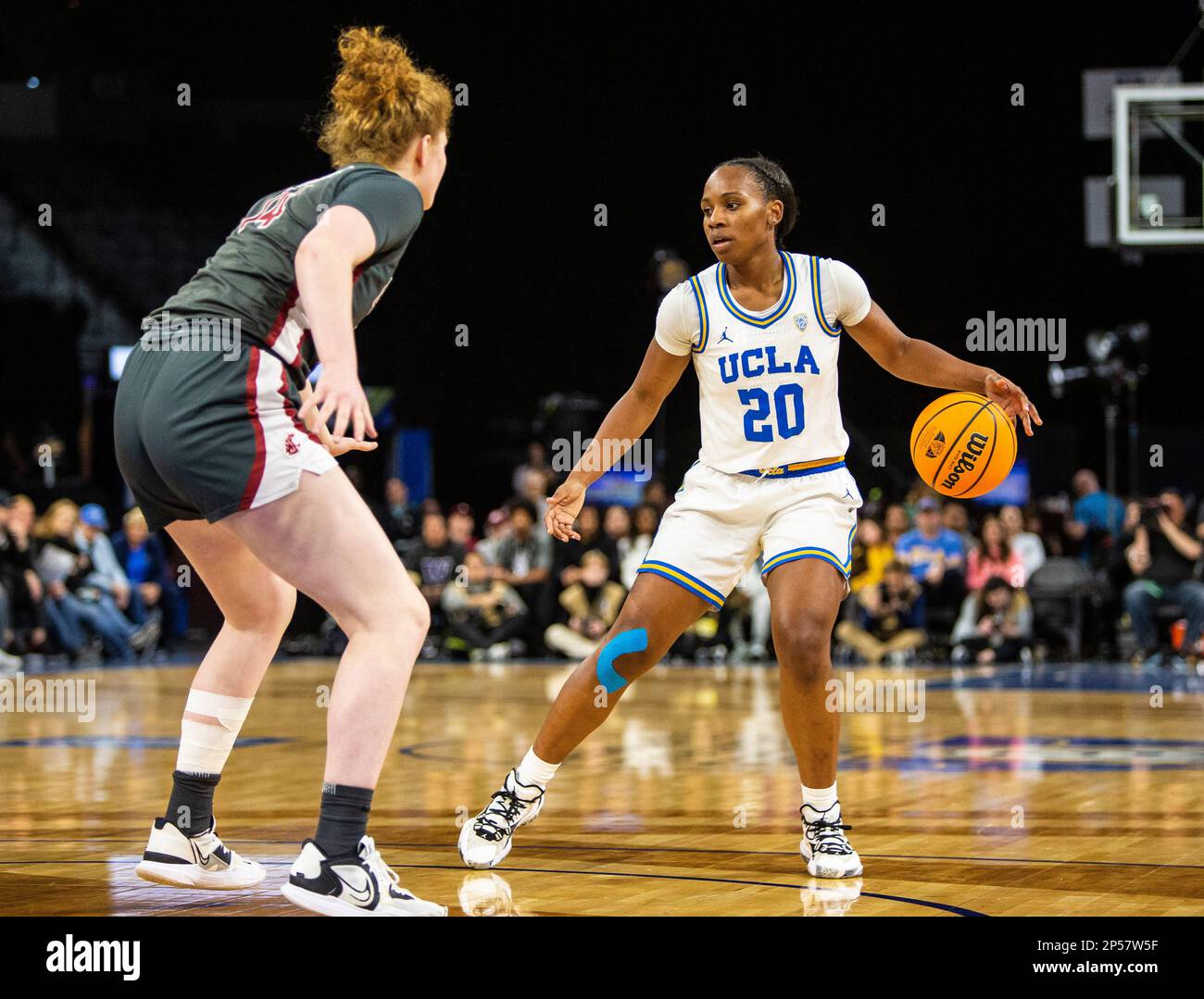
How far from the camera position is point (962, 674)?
1254 centimetres

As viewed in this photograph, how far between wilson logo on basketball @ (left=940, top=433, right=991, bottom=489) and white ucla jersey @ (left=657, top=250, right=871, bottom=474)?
1.64 feet

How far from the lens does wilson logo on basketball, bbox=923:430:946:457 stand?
4969mm

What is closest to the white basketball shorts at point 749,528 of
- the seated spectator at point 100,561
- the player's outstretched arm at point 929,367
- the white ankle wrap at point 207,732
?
the player's outstretched arm at point 929,367

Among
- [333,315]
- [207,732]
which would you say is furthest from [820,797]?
[333,315]

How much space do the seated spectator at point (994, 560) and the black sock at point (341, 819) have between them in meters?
10.6

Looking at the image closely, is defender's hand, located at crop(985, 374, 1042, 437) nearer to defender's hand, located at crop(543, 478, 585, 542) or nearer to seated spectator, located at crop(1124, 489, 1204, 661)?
defender's hand, located at crop(543, 478, 585, 542)

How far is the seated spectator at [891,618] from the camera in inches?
525

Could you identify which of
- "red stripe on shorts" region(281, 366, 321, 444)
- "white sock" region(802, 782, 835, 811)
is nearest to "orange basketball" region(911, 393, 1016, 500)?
"white sock" region(802, 782, 835, 811)

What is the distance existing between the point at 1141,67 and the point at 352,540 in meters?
15.0

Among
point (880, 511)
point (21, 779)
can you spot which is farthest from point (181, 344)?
point (880, 511)

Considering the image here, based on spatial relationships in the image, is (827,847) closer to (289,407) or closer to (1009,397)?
(1009,397)

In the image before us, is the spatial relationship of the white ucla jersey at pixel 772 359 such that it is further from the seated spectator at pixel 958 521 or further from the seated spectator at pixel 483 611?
the seated spectator at pixel 483 611

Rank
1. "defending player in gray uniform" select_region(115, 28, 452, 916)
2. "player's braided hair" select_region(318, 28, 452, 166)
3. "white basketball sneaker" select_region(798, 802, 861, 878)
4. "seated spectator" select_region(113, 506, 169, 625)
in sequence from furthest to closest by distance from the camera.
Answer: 1. "seated spectator" select_region(113, 506, 169, 625)
2. "white basketball sneaker" select_region(798, 802, 861, 878)
3. "player's braided hair" select_region(318, 28, 452, 166)
4. "defending player in gray uniform" select_region(115, 28, 452, 916)
